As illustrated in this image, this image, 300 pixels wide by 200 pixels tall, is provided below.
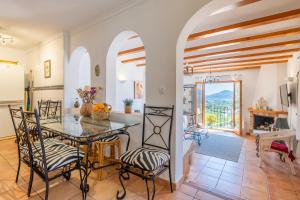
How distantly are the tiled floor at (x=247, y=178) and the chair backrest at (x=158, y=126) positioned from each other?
28.3 inches

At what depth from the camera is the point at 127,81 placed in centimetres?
583

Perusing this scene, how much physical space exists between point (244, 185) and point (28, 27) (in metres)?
4.85

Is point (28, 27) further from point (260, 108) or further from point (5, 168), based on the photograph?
point (260, 108)

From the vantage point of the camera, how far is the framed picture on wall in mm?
6148

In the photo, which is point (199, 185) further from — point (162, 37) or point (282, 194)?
point (162, 37)

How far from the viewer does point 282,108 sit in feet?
16.2

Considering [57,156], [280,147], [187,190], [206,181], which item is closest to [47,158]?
[57,156]

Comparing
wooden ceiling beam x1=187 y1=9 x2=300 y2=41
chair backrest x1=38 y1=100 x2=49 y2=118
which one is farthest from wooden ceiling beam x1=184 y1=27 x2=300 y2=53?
chair backrest x1=38 y1=100 x2=49 y2=118

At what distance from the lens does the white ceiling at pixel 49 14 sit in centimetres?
237

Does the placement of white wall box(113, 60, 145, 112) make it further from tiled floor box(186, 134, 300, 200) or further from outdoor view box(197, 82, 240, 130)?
tiled floor box(186, 134, 300, 200)

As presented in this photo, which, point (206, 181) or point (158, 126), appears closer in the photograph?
point (158, 126)

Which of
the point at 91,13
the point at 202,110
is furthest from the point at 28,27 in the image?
the point at 202,110

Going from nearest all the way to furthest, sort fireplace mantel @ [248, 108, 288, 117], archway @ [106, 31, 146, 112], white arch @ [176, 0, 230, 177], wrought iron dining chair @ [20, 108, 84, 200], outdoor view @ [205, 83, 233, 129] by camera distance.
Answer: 1. wrought iron dining chair @ [20, 108, 84, 200]
2. white arch @ [176, 0, 230, 177]
3. archway @ [106, 31, 146, 112]
4. fireplace mantel @ [248, 108, 288, 117]
5. outdoor view @ [205, 83, 233, 129]

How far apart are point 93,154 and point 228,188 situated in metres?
2.07
